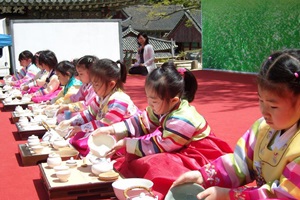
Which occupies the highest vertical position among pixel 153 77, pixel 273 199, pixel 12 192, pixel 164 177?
pixel 153 77

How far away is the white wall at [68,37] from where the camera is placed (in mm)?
12391

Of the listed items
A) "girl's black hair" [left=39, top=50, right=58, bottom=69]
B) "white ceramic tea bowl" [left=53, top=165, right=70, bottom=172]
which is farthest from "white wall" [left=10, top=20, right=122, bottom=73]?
"white ceramic tea bowl" [left=53, top=165, right=70, bottom=172]

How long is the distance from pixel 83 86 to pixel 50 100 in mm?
1320

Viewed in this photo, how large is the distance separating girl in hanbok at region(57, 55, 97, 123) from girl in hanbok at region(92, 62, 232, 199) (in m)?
1.40

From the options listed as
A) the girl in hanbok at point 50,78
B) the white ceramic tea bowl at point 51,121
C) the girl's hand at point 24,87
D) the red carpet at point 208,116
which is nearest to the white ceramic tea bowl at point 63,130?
the red carpet at point 208,116

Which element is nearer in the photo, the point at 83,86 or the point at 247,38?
the point at 83,86

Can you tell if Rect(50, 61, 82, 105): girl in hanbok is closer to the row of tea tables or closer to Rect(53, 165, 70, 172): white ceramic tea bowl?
the row of tea tables

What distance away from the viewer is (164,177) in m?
2.88

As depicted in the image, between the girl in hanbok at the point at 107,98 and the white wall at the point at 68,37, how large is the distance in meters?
8.76

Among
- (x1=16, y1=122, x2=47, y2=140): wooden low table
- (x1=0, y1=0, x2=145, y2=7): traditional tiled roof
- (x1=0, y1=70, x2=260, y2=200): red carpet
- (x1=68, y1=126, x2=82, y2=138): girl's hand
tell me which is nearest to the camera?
(x1=0, y1=70, x2=260, y2=200): red carpet

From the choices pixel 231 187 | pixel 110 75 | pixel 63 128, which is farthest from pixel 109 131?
pixel 231 187

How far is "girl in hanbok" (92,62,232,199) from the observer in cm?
303

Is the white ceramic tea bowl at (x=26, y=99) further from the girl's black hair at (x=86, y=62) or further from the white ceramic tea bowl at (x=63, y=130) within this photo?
the white ceramic tea bowl at (x=63, y=130)

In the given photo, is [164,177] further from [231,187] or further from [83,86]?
[83,86]
